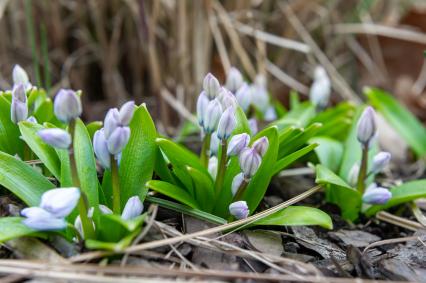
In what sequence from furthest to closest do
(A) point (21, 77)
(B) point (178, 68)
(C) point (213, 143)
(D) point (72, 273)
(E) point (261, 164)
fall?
(B) point (178, 68)
(A) point (21, 77)
(C) point (213, 143)
(E) point (261, 164)
(D) point (72, 273)

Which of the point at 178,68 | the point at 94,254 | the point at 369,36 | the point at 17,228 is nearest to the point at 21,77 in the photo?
the point at 17,228

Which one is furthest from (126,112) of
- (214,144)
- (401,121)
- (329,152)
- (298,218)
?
(401,121)

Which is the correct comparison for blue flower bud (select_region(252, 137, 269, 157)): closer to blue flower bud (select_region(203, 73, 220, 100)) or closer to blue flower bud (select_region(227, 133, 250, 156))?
blue flower bud (select_region(227, 133, 250, 156))

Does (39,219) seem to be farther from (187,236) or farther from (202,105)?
(202,105)

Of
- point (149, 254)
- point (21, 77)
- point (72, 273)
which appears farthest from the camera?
point (21, 77)

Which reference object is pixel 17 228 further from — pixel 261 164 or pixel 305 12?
pixel 305 12

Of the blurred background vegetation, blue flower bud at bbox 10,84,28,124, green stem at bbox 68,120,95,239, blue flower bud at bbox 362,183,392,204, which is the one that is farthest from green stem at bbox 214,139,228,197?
the blurred background vegetation
